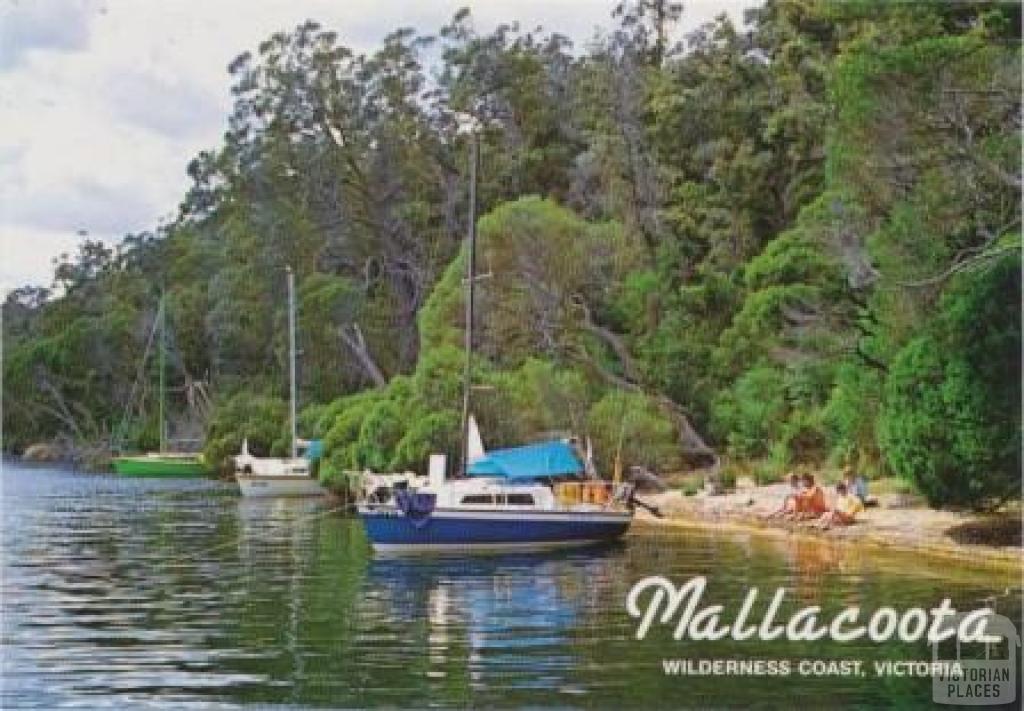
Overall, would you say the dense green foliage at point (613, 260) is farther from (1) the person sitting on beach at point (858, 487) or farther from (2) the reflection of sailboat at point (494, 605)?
(2) the reflection of sailboat at point (494, 605)

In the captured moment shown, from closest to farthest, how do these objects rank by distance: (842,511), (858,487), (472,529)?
(472,529)
(842,511)
(858,487)

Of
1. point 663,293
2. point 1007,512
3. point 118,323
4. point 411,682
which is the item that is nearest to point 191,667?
point 411,682

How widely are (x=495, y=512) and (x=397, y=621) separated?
6985 mm

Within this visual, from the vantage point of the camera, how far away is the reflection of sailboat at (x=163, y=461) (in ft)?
186

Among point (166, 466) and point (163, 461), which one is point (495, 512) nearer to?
point (166, 466)

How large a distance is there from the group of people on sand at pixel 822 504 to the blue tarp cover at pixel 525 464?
3.79 metres

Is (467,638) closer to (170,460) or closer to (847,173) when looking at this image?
(847,173)

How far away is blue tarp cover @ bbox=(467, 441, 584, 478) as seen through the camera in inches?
1043

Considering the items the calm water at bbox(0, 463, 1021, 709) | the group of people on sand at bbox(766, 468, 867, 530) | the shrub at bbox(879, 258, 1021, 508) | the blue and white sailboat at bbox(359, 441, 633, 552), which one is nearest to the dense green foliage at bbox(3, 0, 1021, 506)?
the shrub at bbox(879, 258, 1021, 508)

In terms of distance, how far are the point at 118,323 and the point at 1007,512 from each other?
52021mm

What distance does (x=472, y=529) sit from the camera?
24625 millimetres

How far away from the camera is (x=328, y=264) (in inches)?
2312

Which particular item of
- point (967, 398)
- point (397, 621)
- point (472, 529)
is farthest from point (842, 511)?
point (397, 621)

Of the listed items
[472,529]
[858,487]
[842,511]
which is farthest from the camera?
[858,487]
